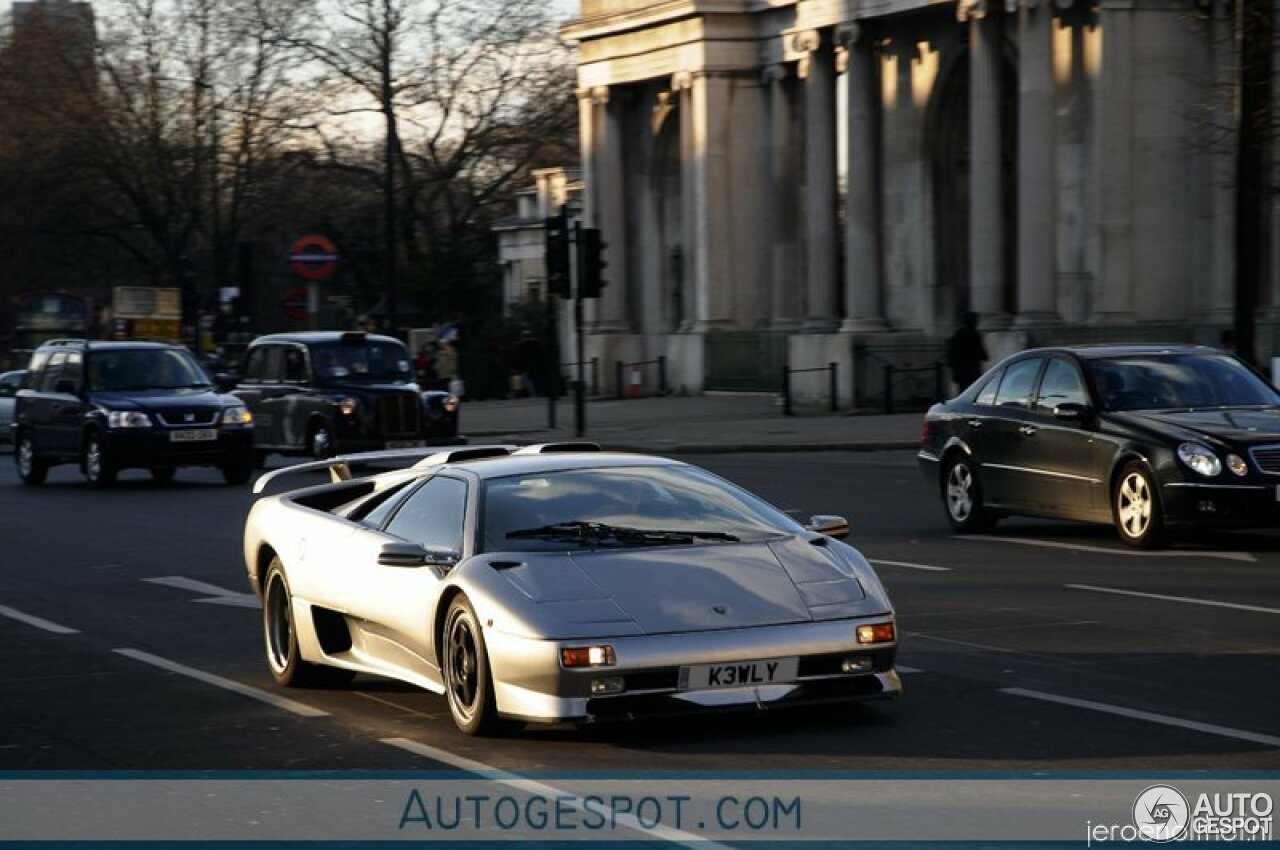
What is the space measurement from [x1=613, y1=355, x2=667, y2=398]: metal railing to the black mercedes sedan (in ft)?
123

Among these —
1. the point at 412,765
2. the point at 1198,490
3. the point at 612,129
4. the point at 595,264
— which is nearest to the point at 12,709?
the point at 412,765

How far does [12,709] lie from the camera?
431 inches

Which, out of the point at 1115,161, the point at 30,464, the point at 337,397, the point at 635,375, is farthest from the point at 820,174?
the point at 30,464

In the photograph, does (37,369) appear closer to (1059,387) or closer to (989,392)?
(989,392)

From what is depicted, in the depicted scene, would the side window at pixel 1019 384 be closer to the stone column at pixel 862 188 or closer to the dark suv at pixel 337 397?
the dark suv at pixel 337 397

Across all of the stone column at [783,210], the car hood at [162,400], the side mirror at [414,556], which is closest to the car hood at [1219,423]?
the side mirror at [414,556]

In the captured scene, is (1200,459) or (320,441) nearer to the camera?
(1200,459)

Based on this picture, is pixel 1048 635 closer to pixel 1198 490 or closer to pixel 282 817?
pixel 1198 490

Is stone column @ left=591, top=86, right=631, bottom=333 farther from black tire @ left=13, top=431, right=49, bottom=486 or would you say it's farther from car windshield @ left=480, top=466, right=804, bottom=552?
car windshield @ left=480, top=466, right=804, bottom=552

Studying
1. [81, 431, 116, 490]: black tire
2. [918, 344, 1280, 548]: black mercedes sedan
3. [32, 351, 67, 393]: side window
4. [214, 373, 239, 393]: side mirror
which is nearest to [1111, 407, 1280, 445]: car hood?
[918, 344, 1280, 548]: black mercedes sedan

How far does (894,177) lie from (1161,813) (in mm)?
44941

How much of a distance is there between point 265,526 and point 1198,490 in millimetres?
7570

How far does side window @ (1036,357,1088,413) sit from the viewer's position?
60.6 feet

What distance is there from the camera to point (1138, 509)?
17375mm
